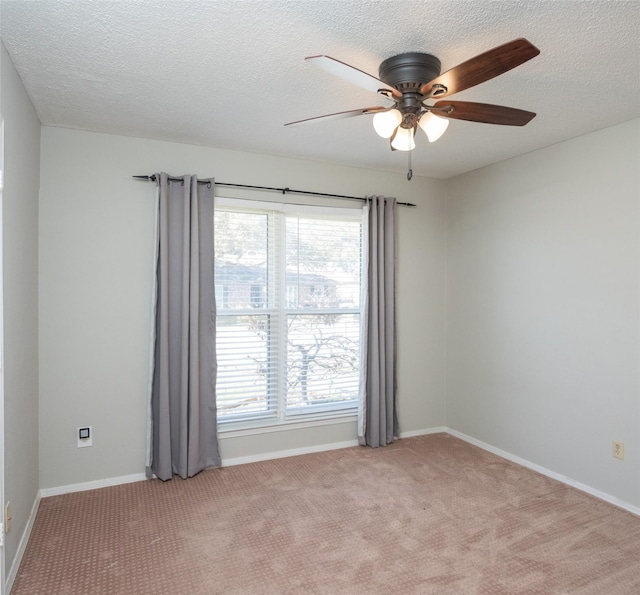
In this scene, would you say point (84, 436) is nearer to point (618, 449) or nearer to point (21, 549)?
point (21, 549)

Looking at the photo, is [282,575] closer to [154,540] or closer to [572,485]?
[154,540]

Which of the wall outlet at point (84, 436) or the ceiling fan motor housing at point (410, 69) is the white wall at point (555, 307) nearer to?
the ceiling fan motor housing at point (410, 69)

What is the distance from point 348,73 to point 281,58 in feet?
1.75

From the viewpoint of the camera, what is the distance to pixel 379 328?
13.1ft

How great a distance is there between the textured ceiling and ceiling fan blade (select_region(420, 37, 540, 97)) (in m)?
0.26

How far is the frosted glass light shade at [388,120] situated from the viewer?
203 centimetres

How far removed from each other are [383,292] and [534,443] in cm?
170

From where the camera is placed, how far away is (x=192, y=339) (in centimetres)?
330

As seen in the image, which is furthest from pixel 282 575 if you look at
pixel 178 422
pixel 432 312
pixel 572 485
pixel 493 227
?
pixel 493 227

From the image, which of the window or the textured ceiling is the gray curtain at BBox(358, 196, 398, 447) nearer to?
the window

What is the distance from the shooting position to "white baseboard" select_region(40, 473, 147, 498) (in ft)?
9.96

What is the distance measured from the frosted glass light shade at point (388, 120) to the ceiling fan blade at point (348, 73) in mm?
72

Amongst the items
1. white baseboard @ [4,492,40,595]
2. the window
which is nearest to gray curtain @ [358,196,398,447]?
the window

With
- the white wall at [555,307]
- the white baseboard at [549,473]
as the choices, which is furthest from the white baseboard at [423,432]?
the white wall at [555,307]
